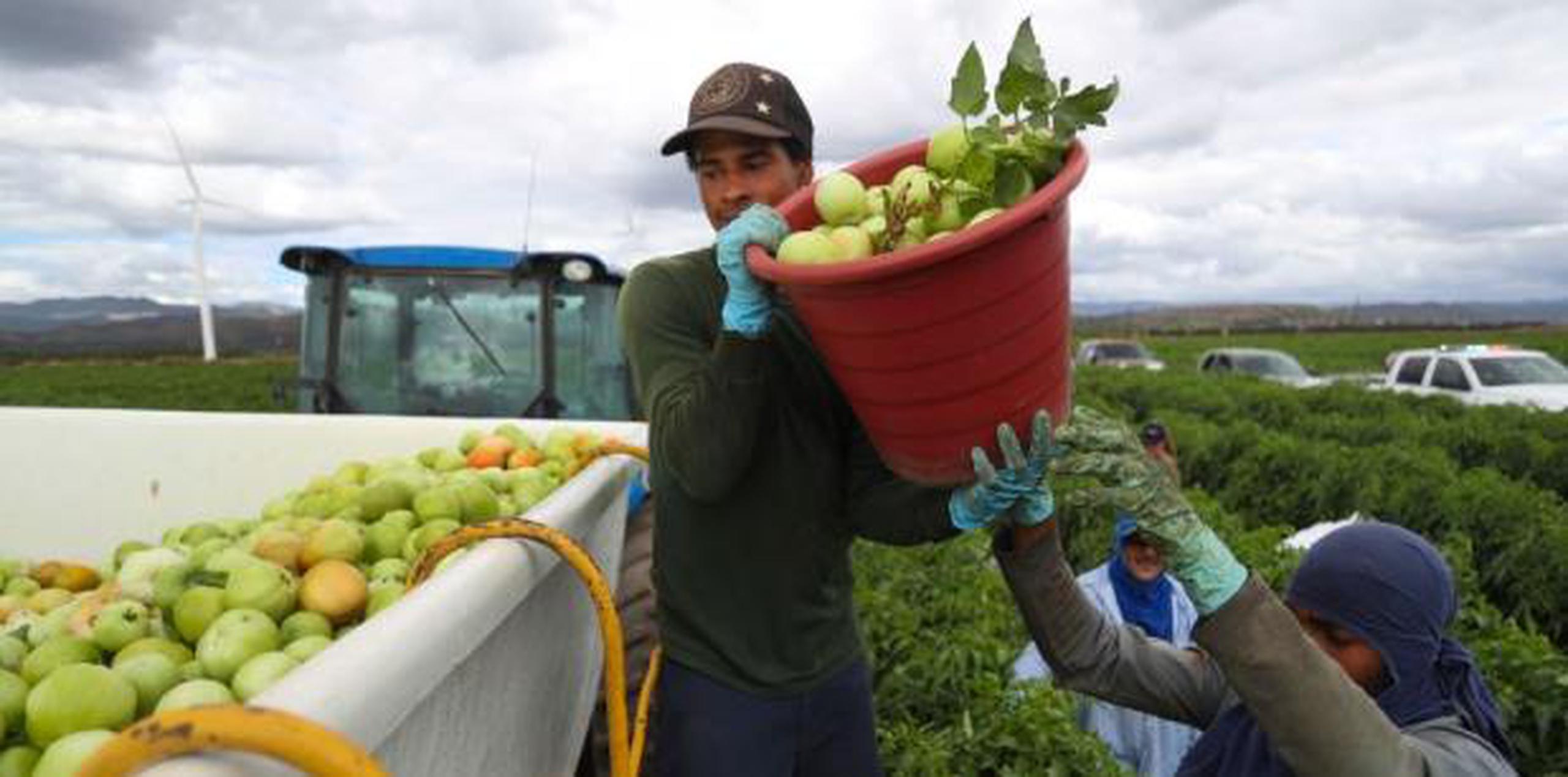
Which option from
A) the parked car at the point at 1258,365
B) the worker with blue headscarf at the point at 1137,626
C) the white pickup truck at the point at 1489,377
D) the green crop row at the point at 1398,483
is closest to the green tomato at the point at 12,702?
the worker with blue headscarf at the point at 1137,626

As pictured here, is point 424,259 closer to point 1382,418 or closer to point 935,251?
point 935,251

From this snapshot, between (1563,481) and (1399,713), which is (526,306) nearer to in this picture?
(1399,713)

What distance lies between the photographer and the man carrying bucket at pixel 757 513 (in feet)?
6.70

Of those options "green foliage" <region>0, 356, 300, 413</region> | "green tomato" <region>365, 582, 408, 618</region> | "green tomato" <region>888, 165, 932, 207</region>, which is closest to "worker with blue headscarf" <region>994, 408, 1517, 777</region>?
"green tomato" <region>888, 165, 932, 207</region>

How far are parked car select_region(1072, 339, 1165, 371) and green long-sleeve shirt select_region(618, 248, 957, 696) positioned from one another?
27218 millimetres

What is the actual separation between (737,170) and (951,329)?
830 mm

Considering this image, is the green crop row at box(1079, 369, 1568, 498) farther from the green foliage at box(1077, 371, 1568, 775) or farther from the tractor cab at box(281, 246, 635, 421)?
the tractor cab at box(281, 246, 635, 421)

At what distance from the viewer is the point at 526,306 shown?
18.7 ft

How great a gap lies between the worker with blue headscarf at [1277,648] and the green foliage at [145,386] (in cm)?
→ 1475

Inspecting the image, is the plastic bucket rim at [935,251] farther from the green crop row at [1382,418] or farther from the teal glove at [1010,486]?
the green crop row at [1382,418]

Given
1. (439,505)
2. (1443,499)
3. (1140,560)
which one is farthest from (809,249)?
(1443,499)

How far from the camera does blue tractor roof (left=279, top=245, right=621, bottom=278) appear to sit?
5520 mm

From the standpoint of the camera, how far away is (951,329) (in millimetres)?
1445

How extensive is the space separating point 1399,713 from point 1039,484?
853 mm
